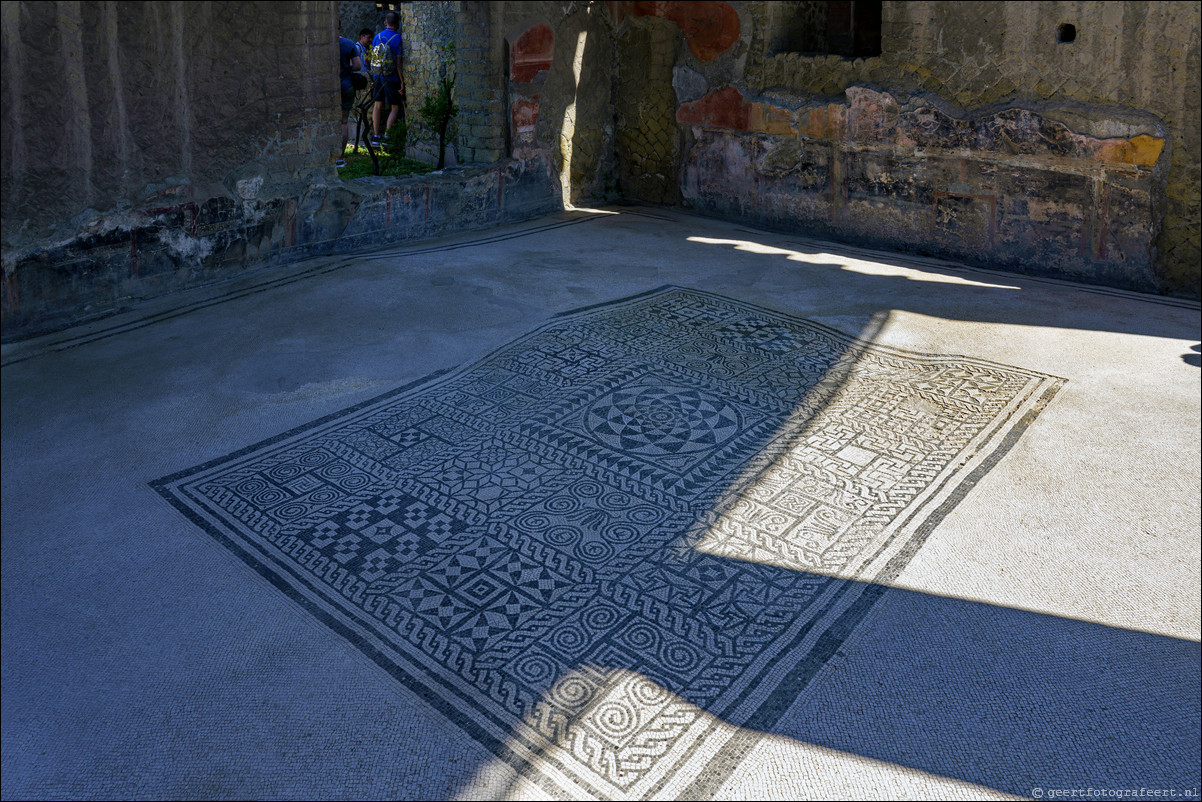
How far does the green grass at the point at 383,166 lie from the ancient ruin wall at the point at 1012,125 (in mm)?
2091

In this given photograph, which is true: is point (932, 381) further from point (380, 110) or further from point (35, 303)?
point (380, 110)

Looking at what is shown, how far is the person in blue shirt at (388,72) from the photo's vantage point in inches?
257

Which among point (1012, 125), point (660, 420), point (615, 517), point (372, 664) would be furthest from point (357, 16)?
point (372, 664)

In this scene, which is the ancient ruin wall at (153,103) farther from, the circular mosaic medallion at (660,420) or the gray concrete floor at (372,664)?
the circular mosaic medallion at (660,420)

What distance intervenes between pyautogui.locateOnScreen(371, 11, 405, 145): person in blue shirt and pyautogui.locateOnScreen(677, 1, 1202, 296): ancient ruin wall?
7.51 feet

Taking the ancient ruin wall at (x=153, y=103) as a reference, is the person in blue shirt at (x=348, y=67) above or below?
above

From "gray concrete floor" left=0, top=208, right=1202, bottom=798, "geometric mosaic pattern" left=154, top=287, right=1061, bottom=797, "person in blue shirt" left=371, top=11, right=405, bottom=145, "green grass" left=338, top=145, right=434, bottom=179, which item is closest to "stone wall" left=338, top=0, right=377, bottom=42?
"person in blue shirt" left=371, top=11, right=405, bottom=145

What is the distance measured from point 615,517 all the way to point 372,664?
832 mm

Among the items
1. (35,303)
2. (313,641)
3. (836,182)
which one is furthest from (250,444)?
(836,182)

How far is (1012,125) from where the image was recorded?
5.03 metres

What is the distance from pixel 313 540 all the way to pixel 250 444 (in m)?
0.68

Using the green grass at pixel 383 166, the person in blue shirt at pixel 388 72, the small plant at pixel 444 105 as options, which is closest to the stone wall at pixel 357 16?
the person in blue shirt at pixel 388 72

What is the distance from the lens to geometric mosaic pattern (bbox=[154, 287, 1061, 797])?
2035 mm

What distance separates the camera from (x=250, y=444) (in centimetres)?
311
